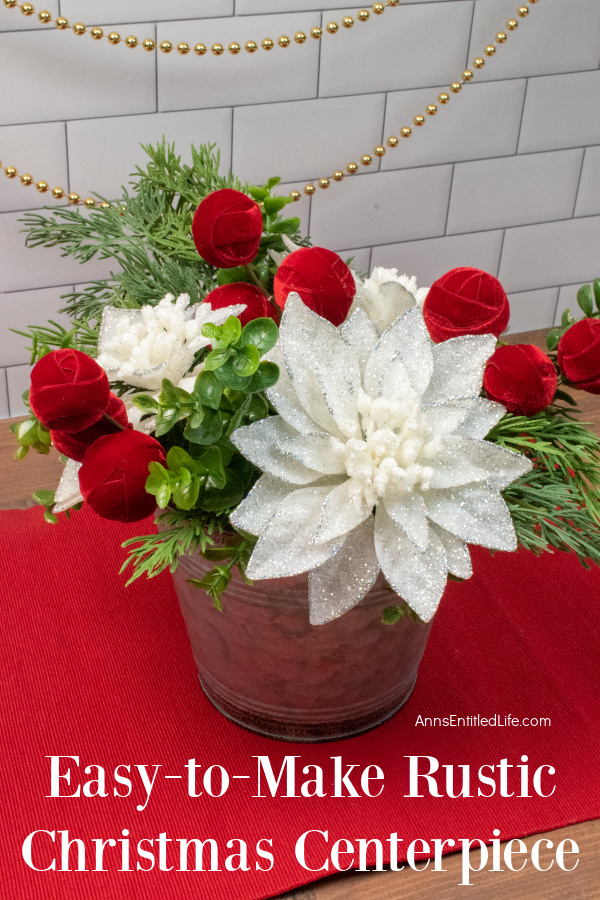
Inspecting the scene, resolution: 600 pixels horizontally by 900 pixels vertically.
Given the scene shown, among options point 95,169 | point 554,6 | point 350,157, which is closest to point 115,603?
point 95,169

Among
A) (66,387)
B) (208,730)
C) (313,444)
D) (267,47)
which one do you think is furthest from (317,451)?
(267,47)

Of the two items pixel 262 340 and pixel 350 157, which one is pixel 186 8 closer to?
pixel 350 157

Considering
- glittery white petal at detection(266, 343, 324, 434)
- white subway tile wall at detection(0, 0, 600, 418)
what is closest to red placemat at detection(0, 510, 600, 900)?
glittery white petal at detection(266, 343, 324, 434)

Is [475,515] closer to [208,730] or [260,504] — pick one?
[260,504]

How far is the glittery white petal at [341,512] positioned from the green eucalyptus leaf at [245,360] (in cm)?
6

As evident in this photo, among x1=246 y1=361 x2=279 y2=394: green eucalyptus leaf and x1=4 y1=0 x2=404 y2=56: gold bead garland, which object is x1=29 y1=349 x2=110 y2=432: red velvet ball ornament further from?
x1=4 y1=0 x2=404 y2=56: gold bead garland

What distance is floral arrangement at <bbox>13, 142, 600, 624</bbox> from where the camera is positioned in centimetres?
39

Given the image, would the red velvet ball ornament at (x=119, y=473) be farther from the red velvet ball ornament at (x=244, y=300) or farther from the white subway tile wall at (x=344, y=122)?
the white subway tile wall at (x=344, y=122)

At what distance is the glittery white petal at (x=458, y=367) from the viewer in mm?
426

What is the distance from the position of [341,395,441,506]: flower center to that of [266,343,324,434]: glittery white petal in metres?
0.02

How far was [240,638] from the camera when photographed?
1.65ft

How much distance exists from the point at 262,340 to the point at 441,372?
0.31 ft

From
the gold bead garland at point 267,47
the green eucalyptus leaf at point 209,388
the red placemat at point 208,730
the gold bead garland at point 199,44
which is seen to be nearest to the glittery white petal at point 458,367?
the green eucalyptus leaf at point 209,388

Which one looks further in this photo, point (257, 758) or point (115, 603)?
point (115, 603)
